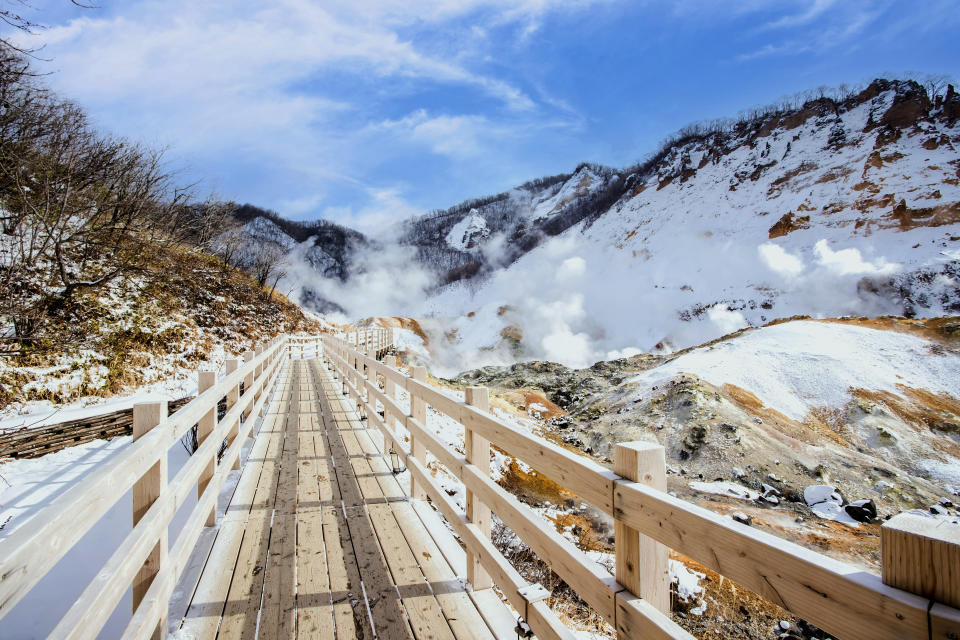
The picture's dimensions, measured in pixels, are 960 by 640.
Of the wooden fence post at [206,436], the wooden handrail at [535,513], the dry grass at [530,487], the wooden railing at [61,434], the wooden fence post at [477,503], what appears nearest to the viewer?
the wooden handrail at [535,513]

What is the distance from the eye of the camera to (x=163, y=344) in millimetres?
13977

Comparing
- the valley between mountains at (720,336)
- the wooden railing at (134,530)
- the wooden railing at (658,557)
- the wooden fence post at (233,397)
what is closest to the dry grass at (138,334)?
the valley between mountains at (720,336)

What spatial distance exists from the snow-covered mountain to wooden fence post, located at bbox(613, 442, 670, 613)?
35145mm

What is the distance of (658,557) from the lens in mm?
1607

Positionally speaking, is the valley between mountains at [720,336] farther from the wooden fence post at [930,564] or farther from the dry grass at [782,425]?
the wooden fence post at [930,564]

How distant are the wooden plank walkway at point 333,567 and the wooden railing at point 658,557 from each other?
1.17 ft

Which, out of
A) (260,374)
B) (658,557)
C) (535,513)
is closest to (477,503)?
(535,513)

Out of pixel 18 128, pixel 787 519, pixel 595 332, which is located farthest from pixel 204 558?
pixel 595 332

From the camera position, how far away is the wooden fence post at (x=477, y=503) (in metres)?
2.95

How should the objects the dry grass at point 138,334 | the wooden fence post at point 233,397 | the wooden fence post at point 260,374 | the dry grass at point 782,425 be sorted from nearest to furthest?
1. the wooden fence post at point 233,397
2. the wooden fence post at point 260,374
3. the dry grass at point 138,334
4. the dry grass at point 782,425

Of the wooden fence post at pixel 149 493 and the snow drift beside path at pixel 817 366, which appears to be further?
the snow drift beside path at pixel 817 366

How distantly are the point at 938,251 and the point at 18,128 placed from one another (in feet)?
149

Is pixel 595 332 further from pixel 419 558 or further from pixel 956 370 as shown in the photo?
pixel 419 558

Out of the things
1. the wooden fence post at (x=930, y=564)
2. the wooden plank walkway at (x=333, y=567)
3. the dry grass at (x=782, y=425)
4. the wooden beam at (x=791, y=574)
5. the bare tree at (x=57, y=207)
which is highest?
the bare tree at (x=57, y=207)
